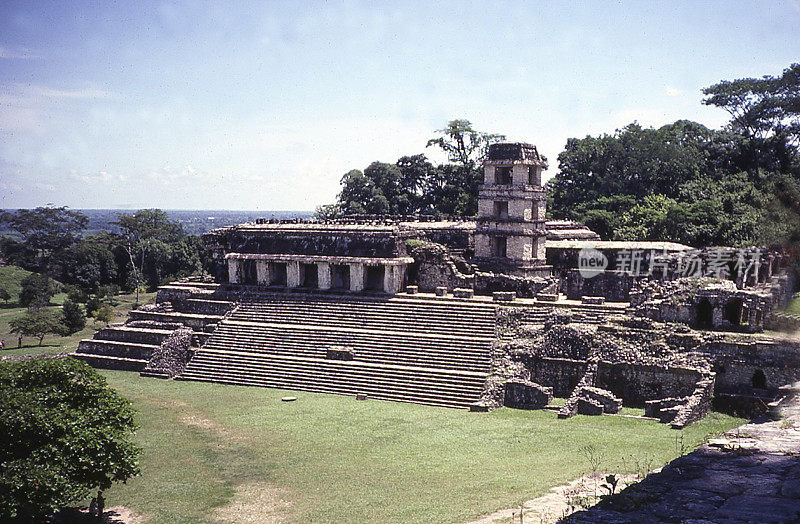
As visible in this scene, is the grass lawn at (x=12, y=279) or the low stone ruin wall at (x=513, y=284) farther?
the grass lawn at (x=12, y=279)

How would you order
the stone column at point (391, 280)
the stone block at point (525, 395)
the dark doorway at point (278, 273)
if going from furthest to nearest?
the dark doorway at point (278, 273)
the stone column at point (391, 280)
the stone block at point (525, 395)

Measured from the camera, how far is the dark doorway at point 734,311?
2538cm

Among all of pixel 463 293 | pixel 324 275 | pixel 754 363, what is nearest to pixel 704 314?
pixel 754 363

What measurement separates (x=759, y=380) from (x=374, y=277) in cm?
1743

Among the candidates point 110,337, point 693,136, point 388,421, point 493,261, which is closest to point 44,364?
point 388,421

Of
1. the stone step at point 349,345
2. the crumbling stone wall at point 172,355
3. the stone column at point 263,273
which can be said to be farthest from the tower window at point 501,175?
the crumbling stone wall at point 172,355

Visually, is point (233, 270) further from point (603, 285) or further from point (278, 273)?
point (603, 285)

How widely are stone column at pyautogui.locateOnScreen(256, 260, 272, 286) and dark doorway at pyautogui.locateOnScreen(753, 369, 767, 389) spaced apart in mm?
21616

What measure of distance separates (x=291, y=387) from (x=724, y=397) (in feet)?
46.7

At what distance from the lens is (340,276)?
114 ft

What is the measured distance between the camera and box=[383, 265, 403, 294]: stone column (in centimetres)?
3181

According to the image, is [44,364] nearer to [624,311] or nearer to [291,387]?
[291,387]

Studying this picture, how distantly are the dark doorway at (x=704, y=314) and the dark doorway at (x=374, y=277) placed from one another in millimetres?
13956

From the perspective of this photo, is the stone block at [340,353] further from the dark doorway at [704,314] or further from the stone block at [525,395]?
the dark doorway at [704,314]
